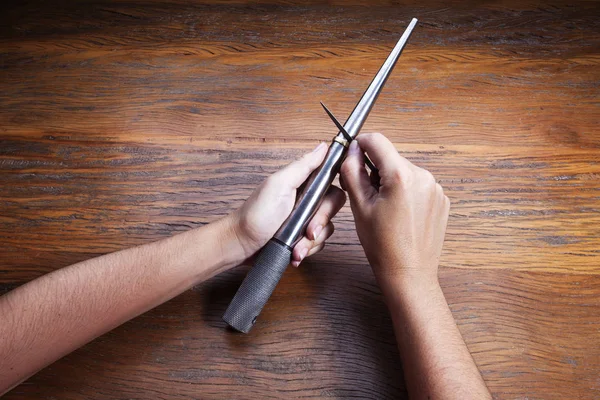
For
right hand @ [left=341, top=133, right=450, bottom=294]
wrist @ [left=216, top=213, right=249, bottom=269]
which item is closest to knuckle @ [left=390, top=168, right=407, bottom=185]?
right hand @ [left=341, top=133, right=450, bottom=294]

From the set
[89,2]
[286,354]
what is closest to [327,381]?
[286,354]

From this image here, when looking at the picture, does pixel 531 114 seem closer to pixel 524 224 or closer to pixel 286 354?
pixel 524 224

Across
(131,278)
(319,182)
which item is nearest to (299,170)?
(319,182)

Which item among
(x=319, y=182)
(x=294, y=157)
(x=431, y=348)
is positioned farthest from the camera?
(x=294, y=157)

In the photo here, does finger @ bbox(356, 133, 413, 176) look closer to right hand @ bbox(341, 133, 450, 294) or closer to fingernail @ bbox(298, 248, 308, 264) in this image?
right hand @ bbox(341, 133, 450, 294)

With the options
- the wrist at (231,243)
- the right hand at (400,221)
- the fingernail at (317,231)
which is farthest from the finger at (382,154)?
the wrist at (231,243)

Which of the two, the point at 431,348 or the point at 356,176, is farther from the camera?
the point at 356,176

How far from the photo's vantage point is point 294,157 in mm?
853

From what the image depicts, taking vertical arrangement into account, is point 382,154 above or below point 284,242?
above

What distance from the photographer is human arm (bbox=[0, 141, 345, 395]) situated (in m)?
0.61

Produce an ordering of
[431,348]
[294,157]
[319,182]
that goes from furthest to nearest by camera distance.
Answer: [294,157], [319,182], [431,348]

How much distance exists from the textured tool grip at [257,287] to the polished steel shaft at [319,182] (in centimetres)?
2

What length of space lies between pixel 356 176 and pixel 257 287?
0.24 metres

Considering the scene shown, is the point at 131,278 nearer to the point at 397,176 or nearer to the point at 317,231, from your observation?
the point at 317,231
